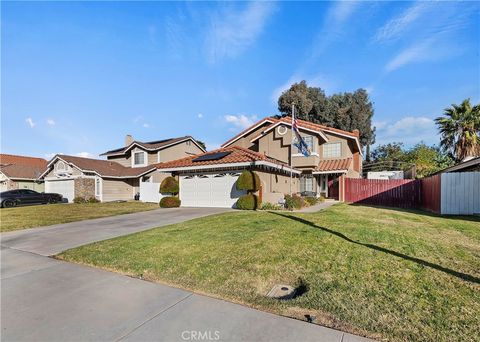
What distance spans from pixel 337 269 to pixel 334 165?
18165mm

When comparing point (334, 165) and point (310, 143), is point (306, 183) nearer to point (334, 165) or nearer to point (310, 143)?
point (334, 165)

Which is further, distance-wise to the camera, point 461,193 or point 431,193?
point 431,193

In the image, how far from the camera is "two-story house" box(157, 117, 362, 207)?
17453 millimetres

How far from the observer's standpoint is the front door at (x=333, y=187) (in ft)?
76.9

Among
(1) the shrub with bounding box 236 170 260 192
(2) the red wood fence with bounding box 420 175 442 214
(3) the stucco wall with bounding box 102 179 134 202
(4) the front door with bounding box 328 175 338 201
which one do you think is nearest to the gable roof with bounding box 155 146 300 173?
(1) the shrub with bounding box 236 170 260 192

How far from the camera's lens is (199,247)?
6.49 meters

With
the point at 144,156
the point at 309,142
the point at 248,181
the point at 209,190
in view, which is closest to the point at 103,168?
the point at 144,156

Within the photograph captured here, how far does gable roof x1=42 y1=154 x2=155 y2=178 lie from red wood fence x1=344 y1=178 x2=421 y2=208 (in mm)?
19311

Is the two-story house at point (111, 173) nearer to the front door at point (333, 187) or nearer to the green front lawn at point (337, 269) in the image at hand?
the front door at point (333, 187)

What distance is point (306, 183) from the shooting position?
23.8m

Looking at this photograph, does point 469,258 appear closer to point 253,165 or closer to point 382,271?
point 382,271

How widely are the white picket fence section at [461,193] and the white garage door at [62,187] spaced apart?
1245 inches

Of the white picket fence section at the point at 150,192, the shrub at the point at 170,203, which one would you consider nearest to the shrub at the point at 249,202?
the shrub at the point at 170,203

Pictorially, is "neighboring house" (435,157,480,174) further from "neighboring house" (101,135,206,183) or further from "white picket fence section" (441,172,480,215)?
"neighboring house" (101,135,206,183)
